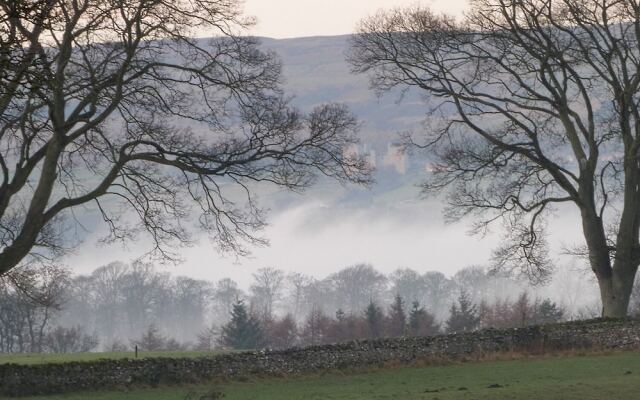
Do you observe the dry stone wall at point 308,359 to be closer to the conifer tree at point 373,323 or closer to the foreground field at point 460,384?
the foreground field at point 460,384

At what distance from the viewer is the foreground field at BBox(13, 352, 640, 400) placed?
78.1 ft

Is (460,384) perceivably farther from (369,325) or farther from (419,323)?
(419,323)

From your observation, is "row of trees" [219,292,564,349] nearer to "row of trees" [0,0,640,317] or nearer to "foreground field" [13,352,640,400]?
"row of trees" [0,0,640,317]

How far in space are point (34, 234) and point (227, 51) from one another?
292 inches

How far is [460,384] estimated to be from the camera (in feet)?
90.4

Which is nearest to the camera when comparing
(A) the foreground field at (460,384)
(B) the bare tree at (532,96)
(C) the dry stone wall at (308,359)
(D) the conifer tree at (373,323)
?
(A) the foreground field at (460,384)

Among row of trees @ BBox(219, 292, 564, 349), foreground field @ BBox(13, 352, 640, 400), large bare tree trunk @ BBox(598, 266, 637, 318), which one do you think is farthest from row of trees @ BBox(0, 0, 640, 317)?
row of trees @ BBox(219, 292, 564, 349)

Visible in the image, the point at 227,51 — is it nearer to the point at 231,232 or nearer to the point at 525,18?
the point at 231,232

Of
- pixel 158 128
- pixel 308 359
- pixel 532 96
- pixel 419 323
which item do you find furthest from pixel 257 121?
pixel 419 323

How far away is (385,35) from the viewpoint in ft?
139

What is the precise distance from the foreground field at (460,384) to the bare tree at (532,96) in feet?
26.1

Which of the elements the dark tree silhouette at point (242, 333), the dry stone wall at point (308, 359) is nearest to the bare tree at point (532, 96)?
the dry stone wall at point (308, 359)

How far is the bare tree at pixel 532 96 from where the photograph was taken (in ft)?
133

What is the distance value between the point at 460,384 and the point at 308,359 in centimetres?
732
